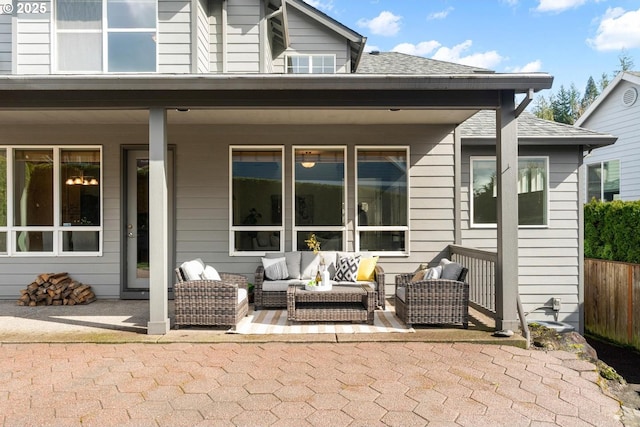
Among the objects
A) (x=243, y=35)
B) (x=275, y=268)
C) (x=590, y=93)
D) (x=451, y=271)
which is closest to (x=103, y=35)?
(x=243, y=35)

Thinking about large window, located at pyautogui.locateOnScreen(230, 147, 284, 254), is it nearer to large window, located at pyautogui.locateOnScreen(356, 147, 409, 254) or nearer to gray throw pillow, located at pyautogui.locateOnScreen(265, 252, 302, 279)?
Result: gray throw pillow, located at pyautogui.locateOnScreen(265, 252, 302, 279)

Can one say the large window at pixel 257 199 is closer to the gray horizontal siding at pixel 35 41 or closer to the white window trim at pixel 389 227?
the white window trim at pixel 389 227

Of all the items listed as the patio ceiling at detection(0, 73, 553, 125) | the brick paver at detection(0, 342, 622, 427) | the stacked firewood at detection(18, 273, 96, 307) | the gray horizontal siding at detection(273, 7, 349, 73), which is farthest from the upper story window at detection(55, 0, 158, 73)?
the brick paver at detection(0, 342, 622, 427)

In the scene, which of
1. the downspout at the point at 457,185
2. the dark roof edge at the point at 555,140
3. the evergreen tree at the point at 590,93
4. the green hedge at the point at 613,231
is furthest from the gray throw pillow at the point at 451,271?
the evergreen tree at the point at 590,93

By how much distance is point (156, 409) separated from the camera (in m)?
2.92

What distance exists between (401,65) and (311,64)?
218cm

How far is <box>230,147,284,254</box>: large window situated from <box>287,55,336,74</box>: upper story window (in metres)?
2.61

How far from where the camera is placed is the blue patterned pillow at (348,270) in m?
5.89

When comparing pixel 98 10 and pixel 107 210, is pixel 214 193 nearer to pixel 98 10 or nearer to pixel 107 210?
pixel 107 210

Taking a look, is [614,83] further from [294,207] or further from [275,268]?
[275,268]

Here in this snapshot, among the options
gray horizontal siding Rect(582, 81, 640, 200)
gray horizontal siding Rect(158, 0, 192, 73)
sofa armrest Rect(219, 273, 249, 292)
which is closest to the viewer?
sofa armrest Rect(219, 273, 249, 292)

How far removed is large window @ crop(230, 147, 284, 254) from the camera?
664 centimetres

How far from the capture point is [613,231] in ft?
25.2

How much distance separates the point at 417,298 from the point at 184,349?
104 inches
